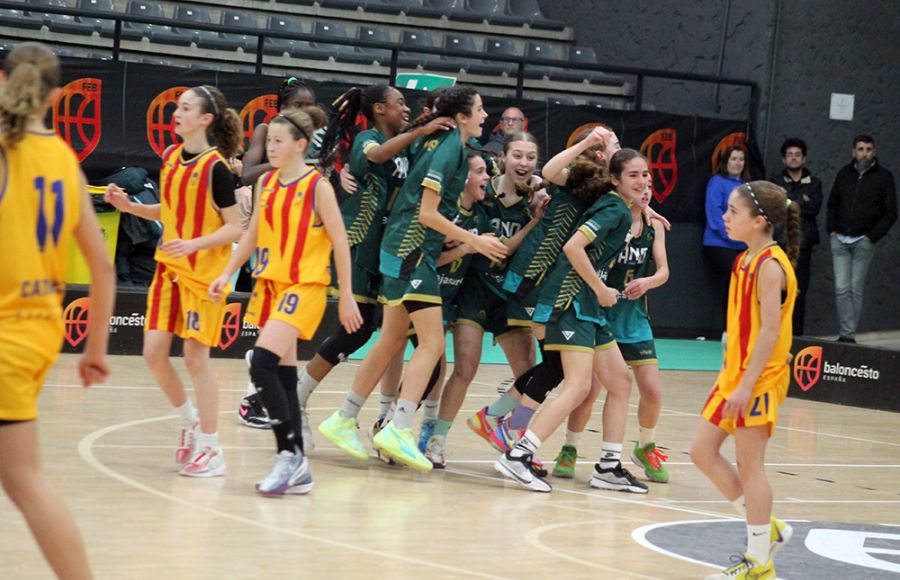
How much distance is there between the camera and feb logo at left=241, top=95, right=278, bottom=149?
12.9m

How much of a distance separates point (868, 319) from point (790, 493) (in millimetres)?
9415

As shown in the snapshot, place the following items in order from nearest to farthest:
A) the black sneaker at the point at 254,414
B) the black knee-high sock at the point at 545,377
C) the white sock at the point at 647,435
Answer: the black knee-high sock at the point at 545,377 → the white sock at the point at 647,435 → the black sneaker at the point at 254,414

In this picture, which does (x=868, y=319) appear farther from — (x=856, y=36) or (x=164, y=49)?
(x=164, y=49)

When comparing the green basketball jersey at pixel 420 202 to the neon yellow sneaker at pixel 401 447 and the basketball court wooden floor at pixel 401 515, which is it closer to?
the neon yellow sneaker at pixel 401 447

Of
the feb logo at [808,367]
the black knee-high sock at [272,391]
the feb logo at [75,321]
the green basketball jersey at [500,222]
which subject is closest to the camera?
the black knee-high sock at [272,391]

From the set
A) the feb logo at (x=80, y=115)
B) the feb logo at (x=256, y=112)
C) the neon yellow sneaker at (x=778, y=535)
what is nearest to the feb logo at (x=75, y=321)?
the feb logo at (x=80, y=115)

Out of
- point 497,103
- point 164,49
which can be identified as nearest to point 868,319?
point 497,103

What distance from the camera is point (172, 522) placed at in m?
5.30

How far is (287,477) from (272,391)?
39cm

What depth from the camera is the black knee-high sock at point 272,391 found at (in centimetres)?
584

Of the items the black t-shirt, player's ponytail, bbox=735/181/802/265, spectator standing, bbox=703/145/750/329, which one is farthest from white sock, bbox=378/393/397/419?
spectator standing, bbox=703/145/750/329

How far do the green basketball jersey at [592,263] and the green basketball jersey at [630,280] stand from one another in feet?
0.87

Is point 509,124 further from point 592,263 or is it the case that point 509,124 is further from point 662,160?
point 662,160

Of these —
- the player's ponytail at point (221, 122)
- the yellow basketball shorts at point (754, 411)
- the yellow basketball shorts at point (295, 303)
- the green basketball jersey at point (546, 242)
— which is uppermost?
the player's ponytail at point (221, 122)
